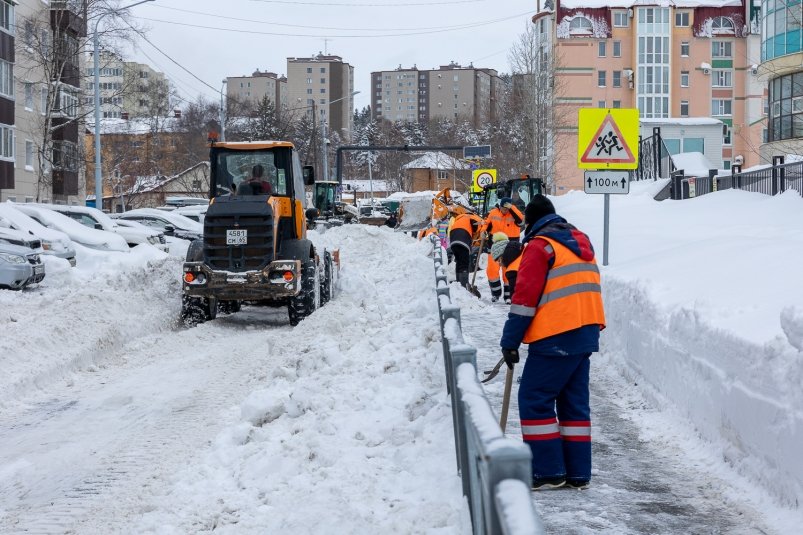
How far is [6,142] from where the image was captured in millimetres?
43688

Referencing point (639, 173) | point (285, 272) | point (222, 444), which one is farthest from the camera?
point (639, 173)

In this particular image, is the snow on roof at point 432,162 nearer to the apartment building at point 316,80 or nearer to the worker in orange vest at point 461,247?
the apartment building at point 316,80

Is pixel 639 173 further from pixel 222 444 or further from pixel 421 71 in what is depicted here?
pixel 421 71

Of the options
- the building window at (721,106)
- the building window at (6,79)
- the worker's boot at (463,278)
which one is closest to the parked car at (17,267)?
the worker's boot at (463,278)

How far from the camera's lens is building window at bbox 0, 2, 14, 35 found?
4325cm

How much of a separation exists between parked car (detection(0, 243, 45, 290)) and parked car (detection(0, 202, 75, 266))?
1.71m

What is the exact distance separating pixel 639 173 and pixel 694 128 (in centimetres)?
2328

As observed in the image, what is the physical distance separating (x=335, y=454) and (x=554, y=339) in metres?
1.64

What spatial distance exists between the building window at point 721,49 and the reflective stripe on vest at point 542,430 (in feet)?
269

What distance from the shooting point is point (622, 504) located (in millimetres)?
5750

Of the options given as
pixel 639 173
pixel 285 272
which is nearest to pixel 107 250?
pixel 285 272

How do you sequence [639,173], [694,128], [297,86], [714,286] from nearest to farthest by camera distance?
[714,286] → [639,173] → [694,128] → [297,86]

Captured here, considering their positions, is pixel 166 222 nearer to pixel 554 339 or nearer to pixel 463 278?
pixel 463 278

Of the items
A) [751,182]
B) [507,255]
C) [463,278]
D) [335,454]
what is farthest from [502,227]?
[751,182]
